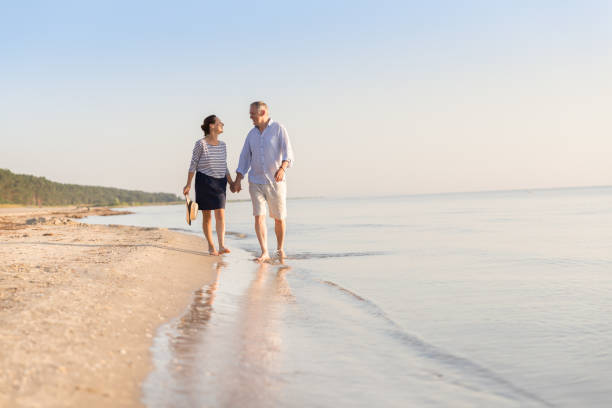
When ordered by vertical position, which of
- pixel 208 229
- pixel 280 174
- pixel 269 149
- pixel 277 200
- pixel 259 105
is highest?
pixel 259 105

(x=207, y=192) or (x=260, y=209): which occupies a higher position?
(x=207, y=192)

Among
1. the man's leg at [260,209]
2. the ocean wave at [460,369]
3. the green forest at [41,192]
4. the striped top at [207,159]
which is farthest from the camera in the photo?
the green forest at [41,192]

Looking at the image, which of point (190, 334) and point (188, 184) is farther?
point (188, 184)

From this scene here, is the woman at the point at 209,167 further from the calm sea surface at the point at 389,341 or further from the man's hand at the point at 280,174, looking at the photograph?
the calm sea surface at the point at 389,341

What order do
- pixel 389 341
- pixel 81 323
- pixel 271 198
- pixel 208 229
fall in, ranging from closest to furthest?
pixel 81 323 → pixel 389 341 → pixel 271 198 → pixel 208 229

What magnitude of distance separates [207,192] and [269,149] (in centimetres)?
136

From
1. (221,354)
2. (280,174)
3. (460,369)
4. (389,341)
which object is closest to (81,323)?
(221,354)

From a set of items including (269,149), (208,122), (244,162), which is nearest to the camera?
(269,149)

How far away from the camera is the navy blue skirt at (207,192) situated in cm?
773

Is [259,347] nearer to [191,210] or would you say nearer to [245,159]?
[245,159]

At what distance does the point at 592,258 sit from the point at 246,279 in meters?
6.17

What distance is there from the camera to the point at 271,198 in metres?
7.39

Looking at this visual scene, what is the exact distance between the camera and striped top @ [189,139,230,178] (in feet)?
25.1

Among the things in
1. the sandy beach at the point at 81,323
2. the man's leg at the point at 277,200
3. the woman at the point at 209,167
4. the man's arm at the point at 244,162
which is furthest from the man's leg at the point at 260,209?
the sandy beach at the point at 81,323
